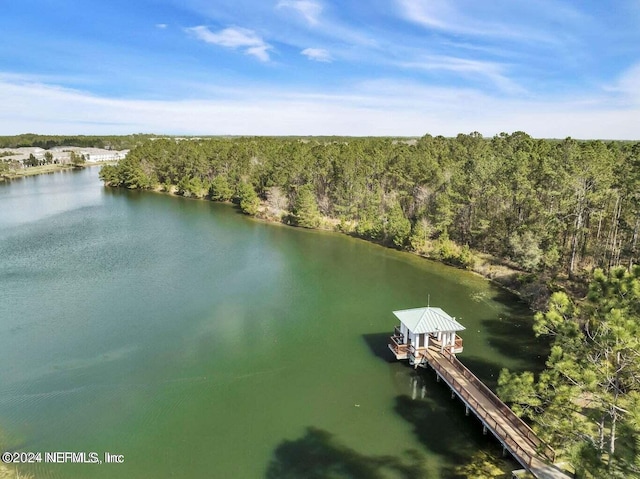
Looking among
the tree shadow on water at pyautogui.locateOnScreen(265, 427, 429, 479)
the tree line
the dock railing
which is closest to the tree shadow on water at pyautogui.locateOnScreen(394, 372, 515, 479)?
the dock railing

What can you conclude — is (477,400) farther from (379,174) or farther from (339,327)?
(379,174)

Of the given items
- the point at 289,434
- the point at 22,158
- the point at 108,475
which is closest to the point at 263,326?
the point at 289,434

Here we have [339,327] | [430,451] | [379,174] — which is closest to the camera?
[430,451]

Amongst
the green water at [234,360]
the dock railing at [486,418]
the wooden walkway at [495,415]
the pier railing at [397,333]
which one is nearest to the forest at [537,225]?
the wooden walkway at [495,415]

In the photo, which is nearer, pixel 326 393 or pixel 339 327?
pixel 326 393

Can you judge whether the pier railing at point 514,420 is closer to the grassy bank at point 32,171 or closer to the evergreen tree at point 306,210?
the evergreen tree at point 306,210

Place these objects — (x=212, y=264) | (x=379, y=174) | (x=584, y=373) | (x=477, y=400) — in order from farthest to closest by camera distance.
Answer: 1. (x=379, y=174)
2. (x=212, y=264)
3. (x=477, y=400)
4. (x=584, y=373)
